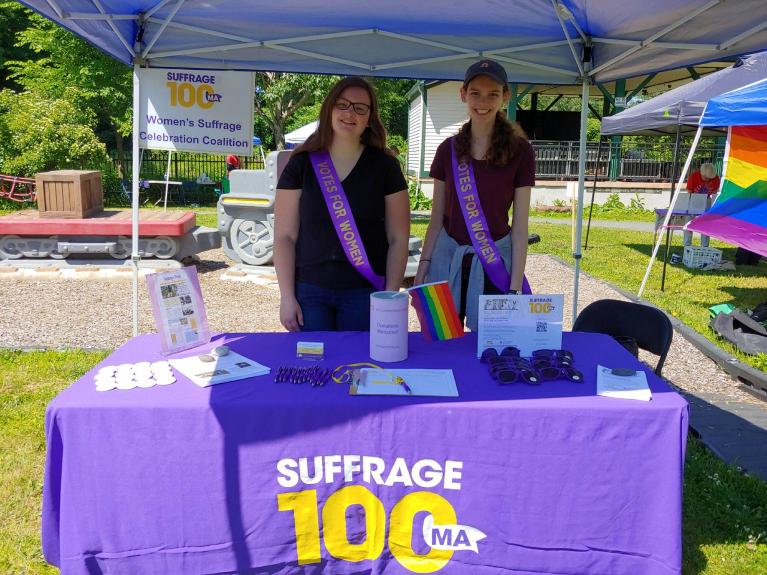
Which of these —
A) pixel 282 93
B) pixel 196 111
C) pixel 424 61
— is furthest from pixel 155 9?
pixel 282 93

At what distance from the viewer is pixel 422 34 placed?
11.6 ft

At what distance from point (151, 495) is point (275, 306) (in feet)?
15.2

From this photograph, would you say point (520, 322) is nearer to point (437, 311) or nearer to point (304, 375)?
point (437, 311)

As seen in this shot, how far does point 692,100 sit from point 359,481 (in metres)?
7.19

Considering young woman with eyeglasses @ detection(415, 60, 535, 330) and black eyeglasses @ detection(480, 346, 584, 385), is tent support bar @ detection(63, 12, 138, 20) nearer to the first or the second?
young woman with eyeglasses @ detection(415, 60, 535, 330)

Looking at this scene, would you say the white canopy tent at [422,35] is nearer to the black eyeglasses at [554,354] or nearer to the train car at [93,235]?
the black eyeglasses at [554,354]

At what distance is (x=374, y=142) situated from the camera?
263 cm

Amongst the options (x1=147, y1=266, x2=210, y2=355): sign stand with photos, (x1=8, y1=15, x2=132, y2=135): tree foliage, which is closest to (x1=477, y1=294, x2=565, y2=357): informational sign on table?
(x1=147, y1=266, x2=210, y2=355): sign stand with photos

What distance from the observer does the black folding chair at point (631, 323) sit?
10.2ft

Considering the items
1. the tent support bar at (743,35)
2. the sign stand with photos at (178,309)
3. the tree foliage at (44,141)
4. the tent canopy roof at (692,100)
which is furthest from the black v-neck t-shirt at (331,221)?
the tree foliage at (44,141)

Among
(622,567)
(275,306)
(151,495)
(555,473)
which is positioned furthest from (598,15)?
(275,306)

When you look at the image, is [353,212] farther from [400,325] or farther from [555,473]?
[555,473]

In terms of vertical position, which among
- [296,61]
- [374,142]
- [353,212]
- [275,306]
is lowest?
[275,306]

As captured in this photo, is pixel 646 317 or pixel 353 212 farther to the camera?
pixel 646 317
